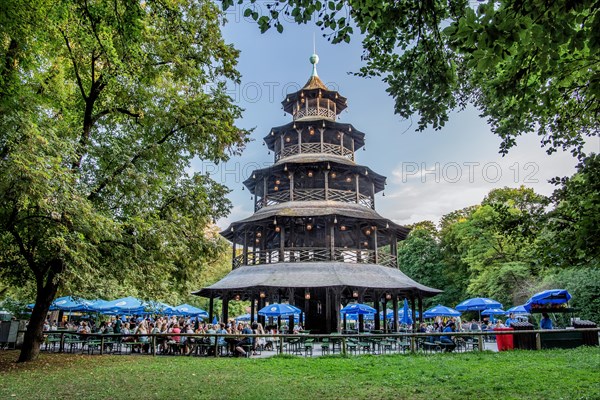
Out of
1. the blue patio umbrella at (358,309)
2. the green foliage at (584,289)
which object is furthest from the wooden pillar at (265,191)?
the green foliage at (584,289)

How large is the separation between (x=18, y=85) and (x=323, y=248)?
64.0 ft

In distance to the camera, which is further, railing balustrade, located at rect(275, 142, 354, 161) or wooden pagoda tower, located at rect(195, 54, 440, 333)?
railing balustrade, located at rect(275, 142, 354, 161)

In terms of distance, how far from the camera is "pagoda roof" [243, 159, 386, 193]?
100 feet

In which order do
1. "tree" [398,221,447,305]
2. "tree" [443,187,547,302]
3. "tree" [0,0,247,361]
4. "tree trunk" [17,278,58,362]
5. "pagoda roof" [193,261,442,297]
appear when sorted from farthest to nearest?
"tree" [398,221,447,305] → "tree" [443,187,547,302] → "pagoda roof" [193,261,442,297] → "tree trunk" [17,278,58,362] → "tree" [0,0,247,361]

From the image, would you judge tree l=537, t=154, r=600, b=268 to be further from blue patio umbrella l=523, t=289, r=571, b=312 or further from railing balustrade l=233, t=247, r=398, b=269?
railing balustrade l=233, t=247, r=398, b=269

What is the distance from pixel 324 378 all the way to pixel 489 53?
8.96 metres

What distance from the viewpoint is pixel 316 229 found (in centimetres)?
3086

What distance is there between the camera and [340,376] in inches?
431

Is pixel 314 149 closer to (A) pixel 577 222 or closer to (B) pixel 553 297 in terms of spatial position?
(B) pixel 553 297

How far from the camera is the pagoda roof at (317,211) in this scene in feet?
90.7

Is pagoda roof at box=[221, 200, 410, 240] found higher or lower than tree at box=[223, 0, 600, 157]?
higher

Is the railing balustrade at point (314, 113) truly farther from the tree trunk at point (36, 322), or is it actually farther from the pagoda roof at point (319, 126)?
the tree trunk at point (36, 322)

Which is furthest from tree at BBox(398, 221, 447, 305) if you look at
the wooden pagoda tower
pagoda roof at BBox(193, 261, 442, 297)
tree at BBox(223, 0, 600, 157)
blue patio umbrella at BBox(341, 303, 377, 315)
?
tree at BBox(223, 0, 600, 157)

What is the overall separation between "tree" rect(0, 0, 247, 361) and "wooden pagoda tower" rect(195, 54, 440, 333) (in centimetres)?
1156
